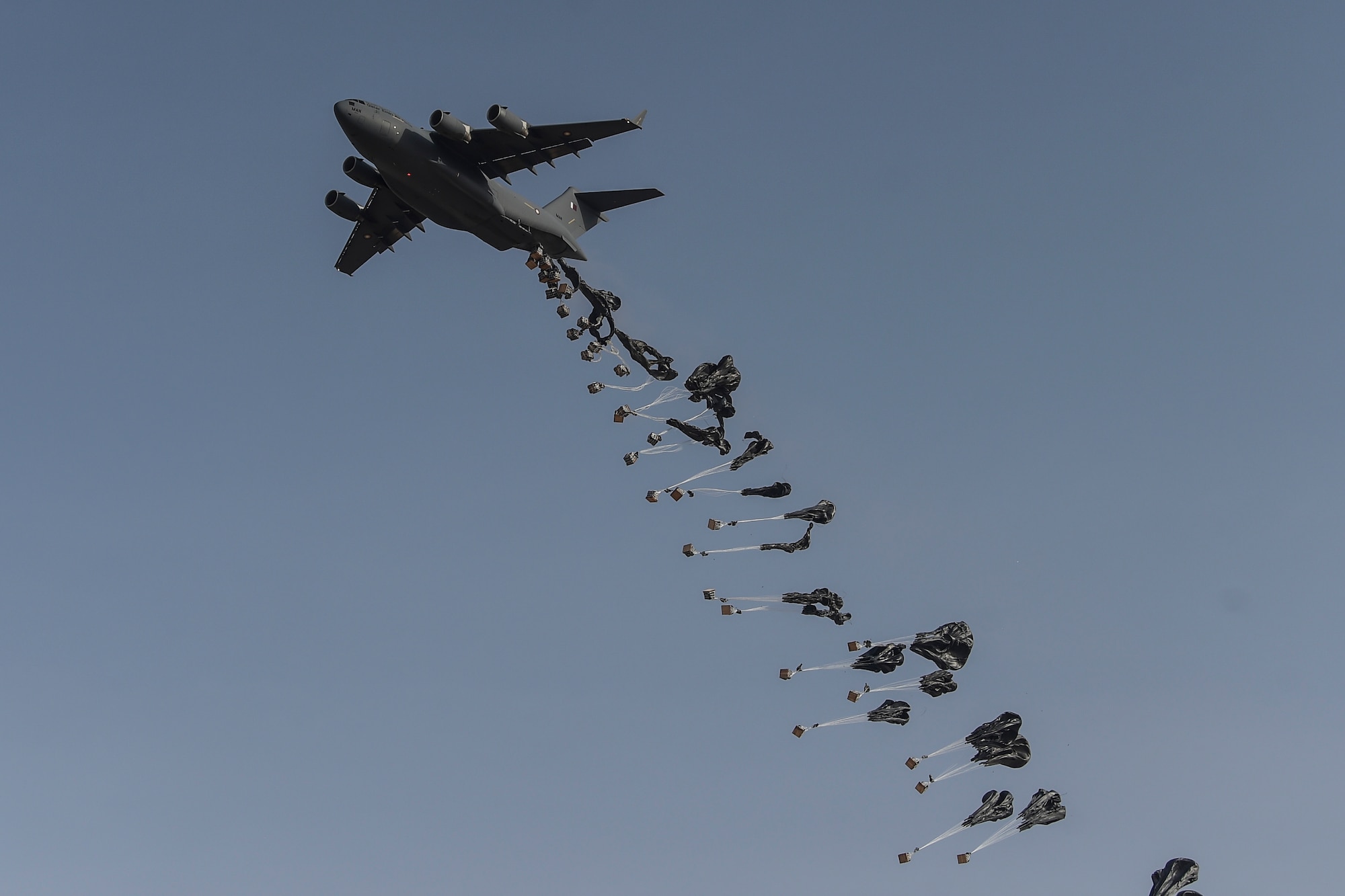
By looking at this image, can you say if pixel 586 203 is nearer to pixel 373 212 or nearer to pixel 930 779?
pixel 373 212

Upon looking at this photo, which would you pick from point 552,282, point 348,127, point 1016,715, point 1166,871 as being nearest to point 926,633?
point 1016,715

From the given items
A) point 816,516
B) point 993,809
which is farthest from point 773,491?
point 993,809

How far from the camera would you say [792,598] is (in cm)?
3256

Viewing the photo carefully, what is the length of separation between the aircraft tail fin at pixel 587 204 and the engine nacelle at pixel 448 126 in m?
6.49

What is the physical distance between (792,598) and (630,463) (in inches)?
261

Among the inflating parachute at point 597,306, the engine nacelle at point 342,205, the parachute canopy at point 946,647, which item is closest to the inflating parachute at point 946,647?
the parachute canopy at point 946,647

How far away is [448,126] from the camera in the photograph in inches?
1273

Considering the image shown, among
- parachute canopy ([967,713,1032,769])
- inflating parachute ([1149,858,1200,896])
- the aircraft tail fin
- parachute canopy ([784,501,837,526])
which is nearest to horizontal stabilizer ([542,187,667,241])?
the aircraft tail fin

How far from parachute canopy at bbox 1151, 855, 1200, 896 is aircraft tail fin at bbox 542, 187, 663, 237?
2800 centimetres

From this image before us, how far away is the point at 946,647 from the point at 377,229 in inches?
1021

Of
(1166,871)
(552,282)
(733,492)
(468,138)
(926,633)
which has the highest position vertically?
(468,138)

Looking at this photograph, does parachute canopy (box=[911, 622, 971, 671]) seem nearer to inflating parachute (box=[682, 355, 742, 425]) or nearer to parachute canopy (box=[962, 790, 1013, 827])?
parachute canopy (box=[962, 790, 1013, 827])

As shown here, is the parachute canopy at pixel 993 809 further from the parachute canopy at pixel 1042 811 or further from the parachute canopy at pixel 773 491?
the parachute canopy at pixel 773 491

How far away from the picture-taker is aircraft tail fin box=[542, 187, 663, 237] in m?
39.2
